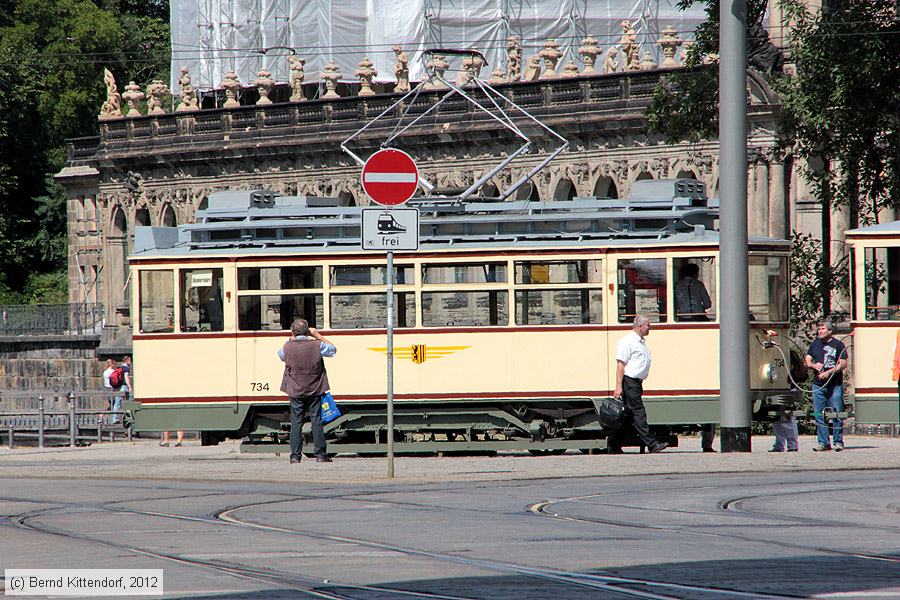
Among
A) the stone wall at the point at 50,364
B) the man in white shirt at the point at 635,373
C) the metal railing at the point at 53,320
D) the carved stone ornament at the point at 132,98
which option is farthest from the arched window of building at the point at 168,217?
the man in white shirt at the point at 635,373

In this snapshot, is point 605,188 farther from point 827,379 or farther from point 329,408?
point 329,408

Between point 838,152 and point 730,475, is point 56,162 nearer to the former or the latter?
point 838,152

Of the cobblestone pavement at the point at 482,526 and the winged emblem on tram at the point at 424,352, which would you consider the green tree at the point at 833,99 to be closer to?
the winged emblem on tram at the point at 424,352

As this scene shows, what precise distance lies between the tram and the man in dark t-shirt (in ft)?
0.79

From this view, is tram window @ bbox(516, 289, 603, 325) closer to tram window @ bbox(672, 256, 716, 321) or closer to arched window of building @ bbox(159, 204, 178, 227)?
tram window @ bbox(672, 256, 716, 321)

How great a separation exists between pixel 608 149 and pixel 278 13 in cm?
1993

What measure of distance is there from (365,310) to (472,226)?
175 cm

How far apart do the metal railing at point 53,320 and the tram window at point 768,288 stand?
48825 millimetres

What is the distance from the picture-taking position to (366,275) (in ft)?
88.0

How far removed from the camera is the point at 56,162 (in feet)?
292

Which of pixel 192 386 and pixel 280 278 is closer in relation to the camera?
pixel 280 278

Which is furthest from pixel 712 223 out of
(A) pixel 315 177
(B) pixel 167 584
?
(A) pixel 315 177

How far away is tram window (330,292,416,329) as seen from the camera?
87.9 feet

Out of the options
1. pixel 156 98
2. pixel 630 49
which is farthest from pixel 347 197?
pixel 630 49
